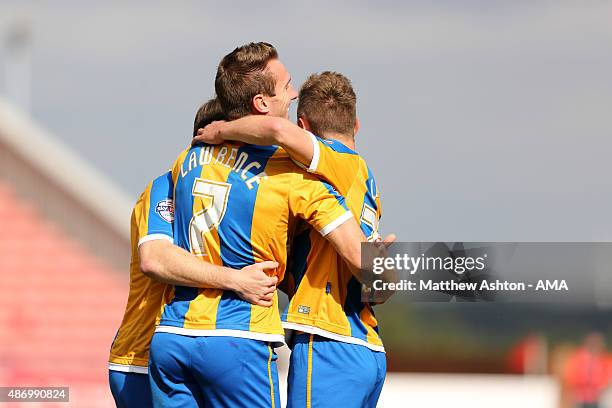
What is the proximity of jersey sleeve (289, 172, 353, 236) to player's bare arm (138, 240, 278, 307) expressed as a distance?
21 centimetres

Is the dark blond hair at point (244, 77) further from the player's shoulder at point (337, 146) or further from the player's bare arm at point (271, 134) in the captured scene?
the player's shoulder at point (337, 146)

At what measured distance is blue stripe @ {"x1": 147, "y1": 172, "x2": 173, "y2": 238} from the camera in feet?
12.1

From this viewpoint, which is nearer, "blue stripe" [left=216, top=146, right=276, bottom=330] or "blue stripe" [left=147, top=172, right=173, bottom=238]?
"blue stripe" [left=216, top=146, right=276, bottom=330]

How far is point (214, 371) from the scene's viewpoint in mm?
3398

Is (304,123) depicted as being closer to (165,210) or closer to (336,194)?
(336,194)

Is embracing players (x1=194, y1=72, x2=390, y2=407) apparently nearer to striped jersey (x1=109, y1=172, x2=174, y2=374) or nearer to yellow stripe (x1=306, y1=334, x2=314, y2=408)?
yellow stripe (x1=306, y1=334, x2=314, y2=408)

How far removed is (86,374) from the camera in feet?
50.4

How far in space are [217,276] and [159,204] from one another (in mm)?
484

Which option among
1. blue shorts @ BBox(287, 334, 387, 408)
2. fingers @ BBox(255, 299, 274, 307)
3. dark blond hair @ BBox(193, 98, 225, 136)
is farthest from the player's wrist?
dark blond hair @ BBox(193, 98, 225, 136)

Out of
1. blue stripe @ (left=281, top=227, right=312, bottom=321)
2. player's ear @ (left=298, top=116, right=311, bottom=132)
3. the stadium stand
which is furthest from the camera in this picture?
the stadium stand

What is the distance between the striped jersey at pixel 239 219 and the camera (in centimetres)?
346

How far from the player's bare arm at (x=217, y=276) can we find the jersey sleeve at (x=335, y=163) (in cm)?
40

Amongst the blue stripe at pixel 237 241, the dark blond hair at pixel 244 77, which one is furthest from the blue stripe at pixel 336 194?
the dark blond hair at pixel 244 77

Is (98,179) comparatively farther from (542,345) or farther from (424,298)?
(542,345)
